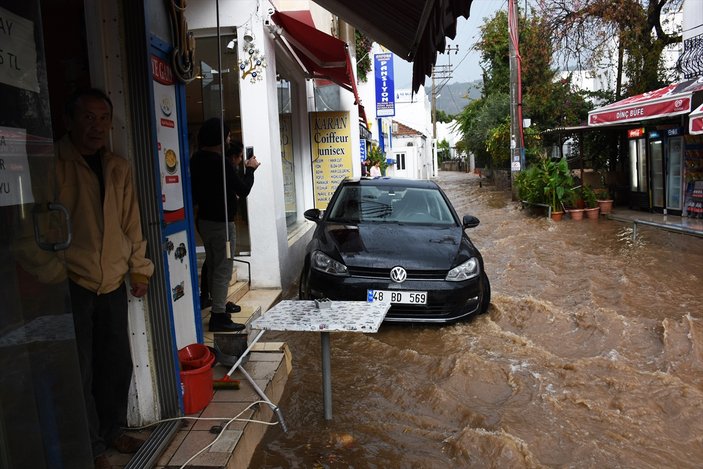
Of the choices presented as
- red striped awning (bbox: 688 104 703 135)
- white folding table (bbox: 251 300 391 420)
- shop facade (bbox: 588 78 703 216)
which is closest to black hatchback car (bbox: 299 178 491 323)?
white folding table (bbox: 251 300 391 420)

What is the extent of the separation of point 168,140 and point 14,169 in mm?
1901

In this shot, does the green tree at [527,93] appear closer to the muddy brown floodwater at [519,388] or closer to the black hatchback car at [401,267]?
the muddy brown floodwater at [519,388]

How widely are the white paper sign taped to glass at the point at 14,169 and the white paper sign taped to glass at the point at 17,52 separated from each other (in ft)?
0.44

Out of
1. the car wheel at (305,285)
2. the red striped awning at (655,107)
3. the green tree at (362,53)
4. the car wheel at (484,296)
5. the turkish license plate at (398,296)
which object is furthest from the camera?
the green tree at (362,53)

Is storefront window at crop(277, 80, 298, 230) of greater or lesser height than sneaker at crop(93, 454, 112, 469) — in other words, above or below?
above

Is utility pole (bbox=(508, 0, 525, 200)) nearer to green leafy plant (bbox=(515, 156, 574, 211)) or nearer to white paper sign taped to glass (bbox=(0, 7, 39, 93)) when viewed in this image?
green leafy plant (bbox=(515, 156, 574, 211))

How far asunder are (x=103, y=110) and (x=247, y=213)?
4514 mm

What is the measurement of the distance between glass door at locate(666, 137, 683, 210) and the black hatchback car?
371 inches

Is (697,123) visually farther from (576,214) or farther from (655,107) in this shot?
(576,214)

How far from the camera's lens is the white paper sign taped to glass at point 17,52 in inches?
56.4

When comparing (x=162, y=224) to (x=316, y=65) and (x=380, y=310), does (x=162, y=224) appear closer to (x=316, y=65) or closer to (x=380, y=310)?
(x=380, y=310)

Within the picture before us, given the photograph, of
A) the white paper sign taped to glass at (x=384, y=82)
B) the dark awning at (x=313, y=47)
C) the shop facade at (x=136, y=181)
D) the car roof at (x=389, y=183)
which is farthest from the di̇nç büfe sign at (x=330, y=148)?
the white paper sign taped to glass at (x=384, y=82)

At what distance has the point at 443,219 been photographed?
6.48 meters

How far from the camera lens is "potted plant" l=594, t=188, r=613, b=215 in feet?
49.8
